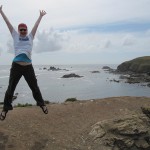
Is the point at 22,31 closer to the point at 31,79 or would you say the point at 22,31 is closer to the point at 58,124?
the point at 31,79

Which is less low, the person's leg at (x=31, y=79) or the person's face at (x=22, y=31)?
the person's face at (x=22, y=31)

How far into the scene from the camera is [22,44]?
36.6ft

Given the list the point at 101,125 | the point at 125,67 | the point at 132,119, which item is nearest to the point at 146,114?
the point at 132,119

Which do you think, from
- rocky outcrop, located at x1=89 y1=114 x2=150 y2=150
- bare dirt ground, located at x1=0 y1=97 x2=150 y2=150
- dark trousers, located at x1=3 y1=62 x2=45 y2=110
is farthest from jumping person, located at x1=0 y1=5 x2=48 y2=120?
rocky outcrop, located at x1=89 y1=114 x2=150 y2=150

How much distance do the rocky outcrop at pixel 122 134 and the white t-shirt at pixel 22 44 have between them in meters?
7.84

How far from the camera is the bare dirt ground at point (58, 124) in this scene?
1642 cm

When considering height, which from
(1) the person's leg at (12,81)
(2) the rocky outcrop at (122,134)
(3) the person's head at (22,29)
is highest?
(3) the person's head at (22,29)

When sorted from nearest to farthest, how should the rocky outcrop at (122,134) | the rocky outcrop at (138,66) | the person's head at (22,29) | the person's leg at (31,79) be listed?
1. the person's head at (22,29)
2. the person's leg at (31,79)
3. the rocky outcrop at (122,134)
4. the rocky outcrop at (138,66)

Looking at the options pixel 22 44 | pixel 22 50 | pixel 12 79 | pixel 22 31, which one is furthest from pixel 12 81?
pixel 22 31

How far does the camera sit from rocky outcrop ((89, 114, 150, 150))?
1764cm

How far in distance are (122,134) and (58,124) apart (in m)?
3.50

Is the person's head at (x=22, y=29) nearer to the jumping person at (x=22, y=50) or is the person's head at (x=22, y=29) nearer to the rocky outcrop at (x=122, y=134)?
the jumping person at (x=22, y=50)

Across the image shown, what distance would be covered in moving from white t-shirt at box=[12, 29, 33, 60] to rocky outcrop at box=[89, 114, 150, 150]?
25.7 ft

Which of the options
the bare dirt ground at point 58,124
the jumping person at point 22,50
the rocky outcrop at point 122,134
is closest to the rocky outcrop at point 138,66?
the bare dirt ground at point 58,124
